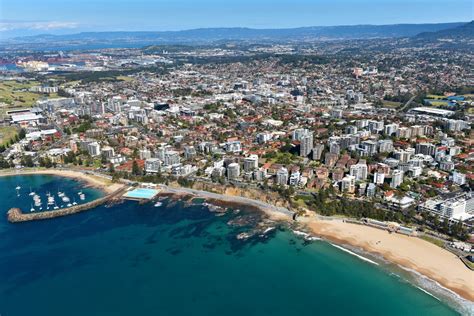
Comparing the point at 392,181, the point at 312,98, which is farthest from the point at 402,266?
the point at 312,98

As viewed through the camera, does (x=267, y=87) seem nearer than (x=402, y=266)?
No

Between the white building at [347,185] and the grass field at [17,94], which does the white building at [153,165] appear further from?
the grass field at [17,94]

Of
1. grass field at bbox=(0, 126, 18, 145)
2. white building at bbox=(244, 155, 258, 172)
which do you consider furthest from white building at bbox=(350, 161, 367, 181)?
grass field at bbox=(0, 126, 18, 145)

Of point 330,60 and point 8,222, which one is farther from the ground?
point 330,60

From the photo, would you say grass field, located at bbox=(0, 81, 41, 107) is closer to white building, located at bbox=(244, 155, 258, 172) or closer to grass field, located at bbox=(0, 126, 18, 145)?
grass field, located at bbox=(0, 126, 18, 145)

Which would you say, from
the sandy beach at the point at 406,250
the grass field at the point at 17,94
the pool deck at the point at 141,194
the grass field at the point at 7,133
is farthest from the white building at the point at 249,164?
the grass field at the point at 17,94

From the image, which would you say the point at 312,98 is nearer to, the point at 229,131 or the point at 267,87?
the point at 267,87
